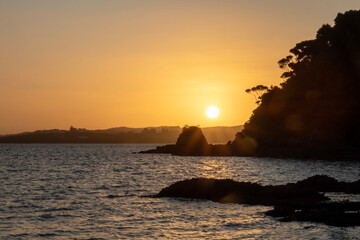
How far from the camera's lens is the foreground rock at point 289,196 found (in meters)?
28.1

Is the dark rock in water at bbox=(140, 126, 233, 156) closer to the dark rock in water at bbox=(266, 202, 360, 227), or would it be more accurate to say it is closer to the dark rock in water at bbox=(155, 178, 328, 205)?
the dark rock in water at bbox=(155, 178, 328, 205)

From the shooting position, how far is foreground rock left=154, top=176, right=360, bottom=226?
28.1 metres

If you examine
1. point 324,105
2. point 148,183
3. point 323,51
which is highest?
point 323,51

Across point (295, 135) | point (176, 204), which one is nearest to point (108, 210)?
point (176, 204)

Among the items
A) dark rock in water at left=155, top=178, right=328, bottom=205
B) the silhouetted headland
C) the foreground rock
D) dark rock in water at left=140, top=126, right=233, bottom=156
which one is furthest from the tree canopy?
dark rock in water at left=155, top=178, right=328, bottom=205

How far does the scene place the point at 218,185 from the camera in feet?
131

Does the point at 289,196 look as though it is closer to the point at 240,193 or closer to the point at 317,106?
Answer: the point at 240,193

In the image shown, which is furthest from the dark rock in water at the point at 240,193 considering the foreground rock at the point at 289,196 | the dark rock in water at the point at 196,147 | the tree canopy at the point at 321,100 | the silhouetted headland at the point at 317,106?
the dark rock in water at the point at 196,147

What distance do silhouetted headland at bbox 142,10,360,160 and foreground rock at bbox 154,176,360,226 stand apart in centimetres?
7653

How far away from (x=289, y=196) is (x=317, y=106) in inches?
3993

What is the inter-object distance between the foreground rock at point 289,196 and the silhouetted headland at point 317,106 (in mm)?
76535

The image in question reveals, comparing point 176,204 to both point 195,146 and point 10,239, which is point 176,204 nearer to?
point 10,239

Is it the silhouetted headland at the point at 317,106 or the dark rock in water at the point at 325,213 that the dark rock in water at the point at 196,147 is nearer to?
the silhouetted headland at the point at 317,106

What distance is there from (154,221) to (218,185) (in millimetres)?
11384
